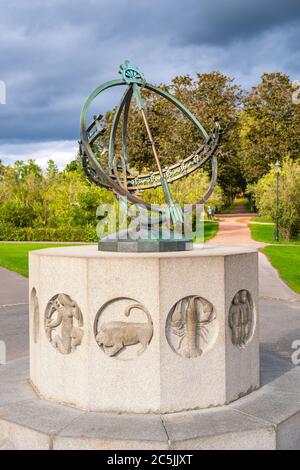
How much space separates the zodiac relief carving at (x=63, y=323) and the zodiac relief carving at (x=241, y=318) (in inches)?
72.6

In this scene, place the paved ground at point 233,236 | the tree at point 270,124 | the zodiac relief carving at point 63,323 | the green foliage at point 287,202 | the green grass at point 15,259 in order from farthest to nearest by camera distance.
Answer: the tree at point 270,124 → the green foliage at point 287,202 → the paved ground at point 233,236 → the green grass at point 15,259 → the zodiac relief carving at point 63,323

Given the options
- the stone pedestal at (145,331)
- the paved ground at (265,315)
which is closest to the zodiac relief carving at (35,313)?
the stone pedestal at (145,331)

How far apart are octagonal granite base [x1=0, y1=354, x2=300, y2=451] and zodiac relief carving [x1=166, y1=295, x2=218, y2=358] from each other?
732 mm

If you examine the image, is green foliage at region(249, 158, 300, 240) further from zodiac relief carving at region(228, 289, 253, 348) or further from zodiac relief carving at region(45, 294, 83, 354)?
zodiac relief carving at region(45, 294, 83, 354)

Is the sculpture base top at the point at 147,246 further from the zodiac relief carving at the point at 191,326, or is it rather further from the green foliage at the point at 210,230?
the green foliage at the point at 210,230

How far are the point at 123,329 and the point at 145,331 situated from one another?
25 cm

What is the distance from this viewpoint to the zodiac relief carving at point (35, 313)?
6.26 m

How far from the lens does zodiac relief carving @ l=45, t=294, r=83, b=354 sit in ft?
18.4

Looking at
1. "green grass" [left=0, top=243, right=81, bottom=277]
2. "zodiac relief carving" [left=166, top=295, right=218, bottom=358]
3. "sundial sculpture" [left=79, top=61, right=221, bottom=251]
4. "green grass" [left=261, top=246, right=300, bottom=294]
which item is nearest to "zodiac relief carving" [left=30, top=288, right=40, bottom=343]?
"sundial sculpture" [left=79, top=61, right=221, bottom=251]

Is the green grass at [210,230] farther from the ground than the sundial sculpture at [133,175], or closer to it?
closer to it

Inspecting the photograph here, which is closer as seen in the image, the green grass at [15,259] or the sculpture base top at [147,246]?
the sculpture base top at [147,246]
